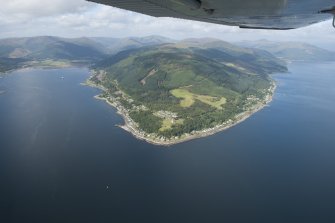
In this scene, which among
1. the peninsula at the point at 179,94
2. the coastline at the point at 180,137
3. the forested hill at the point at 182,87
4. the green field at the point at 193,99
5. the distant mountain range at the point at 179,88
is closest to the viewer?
the coastline at the point at 180,137

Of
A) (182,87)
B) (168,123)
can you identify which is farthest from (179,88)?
(168,123)

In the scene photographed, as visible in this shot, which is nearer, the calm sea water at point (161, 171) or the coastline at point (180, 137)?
the calm sea water at point (161, 171)

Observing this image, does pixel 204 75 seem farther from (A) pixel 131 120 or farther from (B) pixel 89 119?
(B) pixel 89 119

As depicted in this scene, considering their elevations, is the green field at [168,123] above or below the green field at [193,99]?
below

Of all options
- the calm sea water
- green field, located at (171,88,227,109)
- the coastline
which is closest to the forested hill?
green field, located at (171,88,227,109)

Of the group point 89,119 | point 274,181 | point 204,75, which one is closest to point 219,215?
point 274,181

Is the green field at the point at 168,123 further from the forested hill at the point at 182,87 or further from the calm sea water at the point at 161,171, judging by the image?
the calm sea water at the point at 161,171

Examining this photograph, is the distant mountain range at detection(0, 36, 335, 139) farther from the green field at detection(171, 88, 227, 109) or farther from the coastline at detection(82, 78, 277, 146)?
the coastline at detection(82, 78, 277, 146)

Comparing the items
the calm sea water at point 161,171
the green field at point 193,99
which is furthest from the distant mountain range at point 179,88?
the calm sea water at point 161,171
